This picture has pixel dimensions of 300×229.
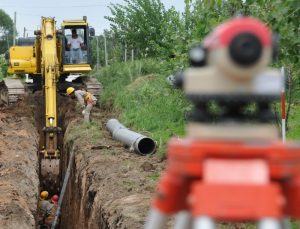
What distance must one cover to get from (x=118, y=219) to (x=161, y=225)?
233 inches

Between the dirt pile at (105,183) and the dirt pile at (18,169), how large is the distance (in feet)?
3.03

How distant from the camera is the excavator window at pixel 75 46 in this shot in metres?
19.4

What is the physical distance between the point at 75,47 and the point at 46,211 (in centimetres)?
639

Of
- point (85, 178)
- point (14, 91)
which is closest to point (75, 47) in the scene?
point (14, 91)

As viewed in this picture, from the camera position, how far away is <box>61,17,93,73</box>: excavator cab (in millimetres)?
19188

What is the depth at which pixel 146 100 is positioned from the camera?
18.7m

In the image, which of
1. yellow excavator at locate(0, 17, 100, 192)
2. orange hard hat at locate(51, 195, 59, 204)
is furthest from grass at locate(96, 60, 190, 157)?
orange hard hat at locate(51, 195, 59, 204)

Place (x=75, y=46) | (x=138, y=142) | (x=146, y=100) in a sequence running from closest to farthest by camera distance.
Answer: (x=138, y=142) < (x=146, y=100) < (x=75, y=46)

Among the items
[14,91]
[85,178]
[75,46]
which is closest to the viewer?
[85,178]

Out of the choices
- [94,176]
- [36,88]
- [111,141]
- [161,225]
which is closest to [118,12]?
[36,88]

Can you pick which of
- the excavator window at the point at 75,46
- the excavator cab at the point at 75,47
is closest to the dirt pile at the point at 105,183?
the excavator cab at the point at 75,47

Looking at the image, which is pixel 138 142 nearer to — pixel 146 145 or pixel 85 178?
pixel 146 145

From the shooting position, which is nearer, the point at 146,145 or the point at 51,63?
the point at 146,145

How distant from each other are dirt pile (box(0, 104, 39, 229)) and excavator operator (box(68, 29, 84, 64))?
2.22 m
